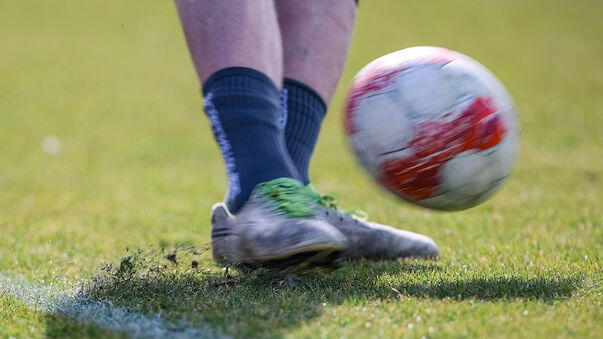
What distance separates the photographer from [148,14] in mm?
17891

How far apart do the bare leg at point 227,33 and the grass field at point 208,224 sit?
1.71 ft

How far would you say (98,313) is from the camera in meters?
1.76

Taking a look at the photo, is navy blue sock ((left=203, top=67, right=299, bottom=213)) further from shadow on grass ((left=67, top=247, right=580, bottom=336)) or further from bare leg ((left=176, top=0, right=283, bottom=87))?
shadow on grass ((left=67, top=247, right=580, bottom=336))

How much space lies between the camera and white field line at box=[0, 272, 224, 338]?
5.23 feet

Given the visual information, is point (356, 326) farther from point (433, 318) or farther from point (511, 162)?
point (511, 162)

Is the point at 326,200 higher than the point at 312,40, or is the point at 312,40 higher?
the point at 312,40

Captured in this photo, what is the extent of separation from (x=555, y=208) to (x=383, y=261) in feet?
5.07

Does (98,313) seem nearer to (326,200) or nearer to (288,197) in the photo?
(288,197)

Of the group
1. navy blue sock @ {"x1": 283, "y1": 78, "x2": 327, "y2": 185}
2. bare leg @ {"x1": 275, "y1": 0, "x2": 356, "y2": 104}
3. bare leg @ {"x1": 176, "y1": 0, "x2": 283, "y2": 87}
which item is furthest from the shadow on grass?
bare leg @ {"x1": 275, "y1": 0, "x2": 356, "y2": 104}

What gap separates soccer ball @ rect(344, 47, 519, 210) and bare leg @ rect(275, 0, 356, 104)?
0.47 m

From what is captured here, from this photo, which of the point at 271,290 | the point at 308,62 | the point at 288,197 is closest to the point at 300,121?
the point at 308,62

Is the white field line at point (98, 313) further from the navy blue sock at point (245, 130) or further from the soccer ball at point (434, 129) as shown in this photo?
the soccer ball at point (434, 129)

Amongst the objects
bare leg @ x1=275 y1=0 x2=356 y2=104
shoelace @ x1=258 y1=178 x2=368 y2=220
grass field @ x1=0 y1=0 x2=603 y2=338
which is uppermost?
bare leg @ x1=275 y1=0 x2=356 y2=104

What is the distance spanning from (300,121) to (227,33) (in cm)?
51
